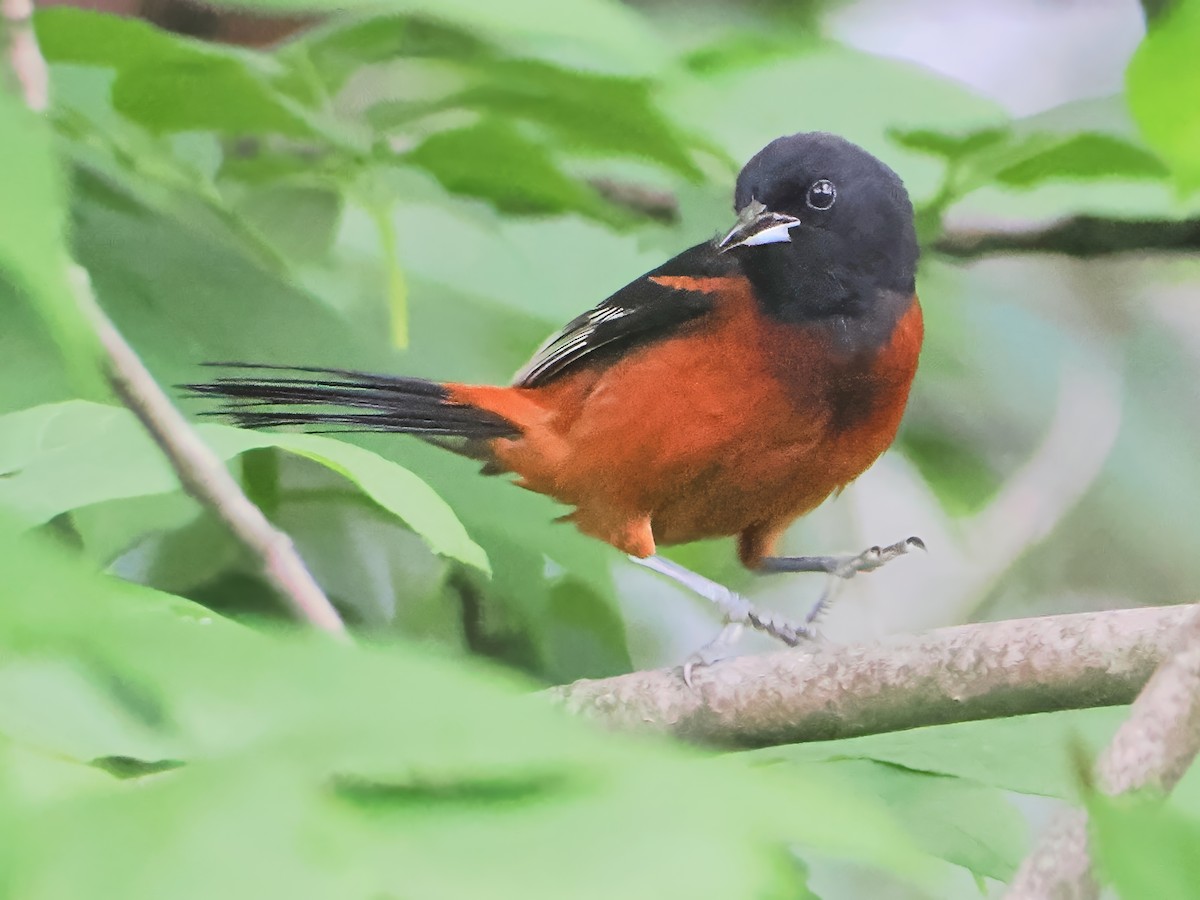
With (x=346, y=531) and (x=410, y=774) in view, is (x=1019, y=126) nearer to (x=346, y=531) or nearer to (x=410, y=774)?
(x=346, y=531)

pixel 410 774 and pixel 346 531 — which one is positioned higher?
pixel 346 531

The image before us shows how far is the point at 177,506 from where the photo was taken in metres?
0.49

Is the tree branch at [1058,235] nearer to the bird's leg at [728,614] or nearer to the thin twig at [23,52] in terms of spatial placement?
the bird's leg at [728,614]

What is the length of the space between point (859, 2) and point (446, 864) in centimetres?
117

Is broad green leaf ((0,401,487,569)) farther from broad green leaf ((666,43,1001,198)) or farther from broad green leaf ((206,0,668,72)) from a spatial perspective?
broad green leaf ((666,43,1001,198))

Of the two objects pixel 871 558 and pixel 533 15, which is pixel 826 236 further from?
pixel 533 15

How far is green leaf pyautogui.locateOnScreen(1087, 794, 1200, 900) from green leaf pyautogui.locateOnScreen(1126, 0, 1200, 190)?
285 millimetres

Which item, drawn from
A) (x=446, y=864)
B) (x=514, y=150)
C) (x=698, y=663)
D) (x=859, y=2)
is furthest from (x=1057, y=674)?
(x=859, y=2)

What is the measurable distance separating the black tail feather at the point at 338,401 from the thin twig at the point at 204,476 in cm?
16

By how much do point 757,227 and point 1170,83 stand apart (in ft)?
1.43

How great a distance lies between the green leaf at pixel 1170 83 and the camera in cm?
40

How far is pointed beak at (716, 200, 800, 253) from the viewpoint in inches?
32.3

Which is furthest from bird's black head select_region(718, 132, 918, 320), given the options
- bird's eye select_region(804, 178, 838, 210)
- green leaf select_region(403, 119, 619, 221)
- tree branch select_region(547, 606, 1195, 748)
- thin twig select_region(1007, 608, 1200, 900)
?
thin twig select_region(1007, 608, 1200, 900)

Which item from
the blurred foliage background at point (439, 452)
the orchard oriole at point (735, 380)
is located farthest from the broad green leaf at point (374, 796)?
the orchard oriole at point (735, 380)
